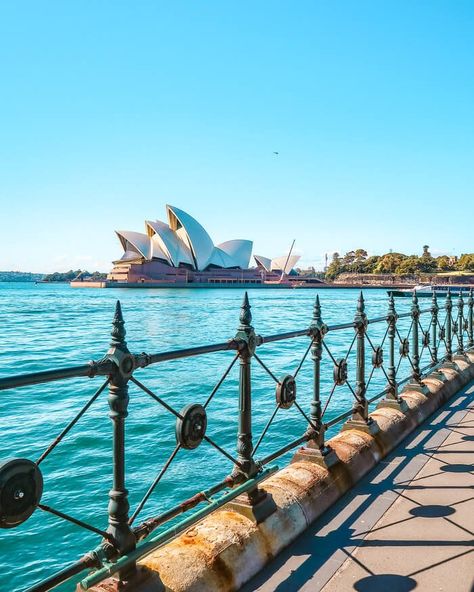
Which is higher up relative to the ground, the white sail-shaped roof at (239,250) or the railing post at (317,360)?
the white sail-shaped roof at (239,250)

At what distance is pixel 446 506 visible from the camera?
3076 mm

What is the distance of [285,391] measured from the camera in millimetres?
3273

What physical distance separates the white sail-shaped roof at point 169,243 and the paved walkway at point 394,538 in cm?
8306

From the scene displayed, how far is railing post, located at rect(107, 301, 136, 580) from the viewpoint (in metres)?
1.97

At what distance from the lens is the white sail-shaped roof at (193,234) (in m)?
80.9

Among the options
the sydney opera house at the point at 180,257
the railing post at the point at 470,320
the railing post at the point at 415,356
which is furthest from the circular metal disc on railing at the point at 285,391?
the sydney opera house at the point at 180,257

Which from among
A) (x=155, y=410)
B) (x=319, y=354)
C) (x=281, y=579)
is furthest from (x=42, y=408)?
(x=281, y=579)

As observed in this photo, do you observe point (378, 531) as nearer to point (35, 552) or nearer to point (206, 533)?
point (206, 533)

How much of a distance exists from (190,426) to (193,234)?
84303mm

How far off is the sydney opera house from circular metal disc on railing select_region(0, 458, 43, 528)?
78.8 meters

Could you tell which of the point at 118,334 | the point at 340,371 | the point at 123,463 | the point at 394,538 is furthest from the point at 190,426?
the point at 340,371

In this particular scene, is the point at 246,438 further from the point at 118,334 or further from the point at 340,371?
the point at 340,371

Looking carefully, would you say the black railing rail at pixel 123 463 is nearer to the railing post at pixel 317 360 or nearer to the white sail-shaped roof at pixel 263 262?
the railing post at pixel 317 360

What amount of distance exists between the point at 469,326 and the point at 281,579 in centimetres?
716
